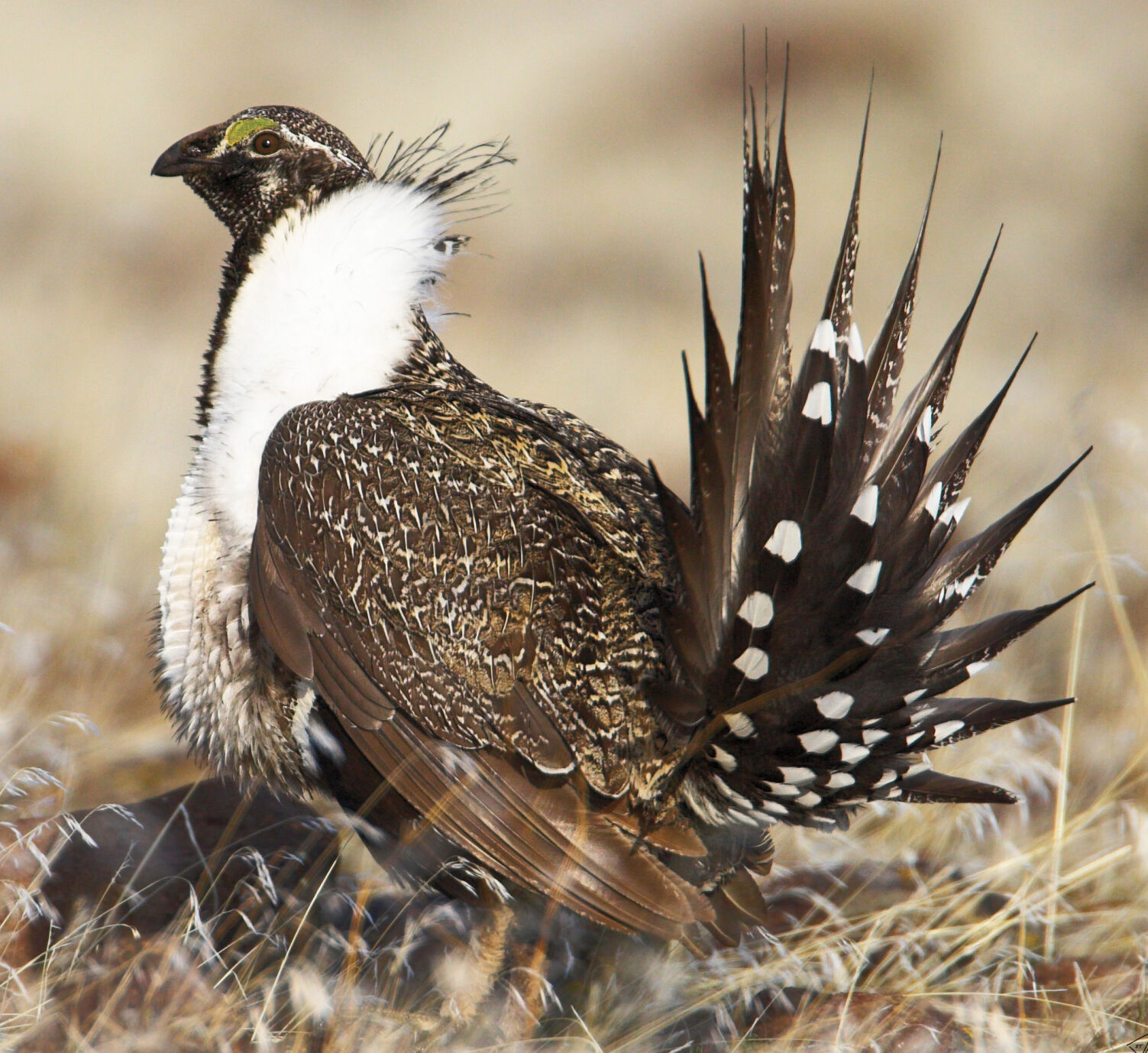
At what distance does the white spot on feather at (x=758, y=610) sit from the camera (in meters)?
2.33

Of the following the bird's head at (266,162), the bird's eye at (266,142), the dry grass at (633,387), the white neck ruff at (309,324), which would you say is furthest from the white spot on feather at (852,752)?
the bird's eye at (266,142)

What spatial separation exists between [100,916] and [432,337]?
64.2 inches

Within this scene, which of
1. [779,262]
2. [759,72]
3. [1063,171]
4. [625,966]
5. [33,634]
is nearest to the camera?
[779,262]

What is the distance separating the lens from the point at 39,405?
5980mm

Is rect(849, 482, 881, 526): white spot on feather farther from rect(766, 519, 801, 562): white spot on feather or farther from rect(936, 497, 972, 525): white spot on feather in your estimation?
rect(936, 497, 972, 525): white spot on feather

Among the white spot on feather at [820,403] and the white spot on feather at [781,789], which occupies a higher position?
the white spot on feather at [820,403]

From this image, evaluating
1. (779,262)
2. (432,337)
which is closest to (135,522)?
(432,337)

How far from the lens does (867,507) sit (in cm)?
227

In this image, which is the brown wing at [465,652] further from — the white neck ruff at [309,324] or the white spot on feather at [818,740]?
the white spot on feather at [818,740]

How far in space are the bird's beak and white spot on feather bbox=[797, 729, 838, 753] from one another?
208 cm

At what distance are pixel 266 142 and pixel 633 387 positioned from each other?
442 centimetres

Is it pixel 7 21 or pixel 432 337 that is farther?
pixel 7 21

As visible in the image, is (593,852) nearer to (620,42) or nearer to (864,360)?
(864,360)

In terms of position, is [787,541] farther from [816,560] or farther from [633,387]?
[633,387]
